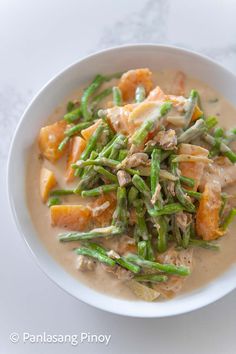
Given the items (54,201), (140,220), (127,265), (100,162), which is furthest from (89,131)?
(127,265)

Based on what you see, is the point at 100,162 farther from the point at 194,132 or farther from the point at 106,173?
the point at 194,132

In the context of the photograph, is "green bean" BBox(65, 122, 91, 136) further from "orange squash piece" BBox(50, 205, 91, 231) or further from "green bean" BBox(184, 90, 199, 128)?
"green bean" BBox(184, 90, 199, 128)

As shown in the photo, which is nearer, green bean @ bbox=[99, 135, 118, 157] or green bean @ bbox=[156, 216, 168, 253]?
green bean @ bbox=[156, 216, 168, 253]

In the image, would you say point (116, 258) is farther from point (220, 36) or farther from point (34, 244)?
point (220, 36)

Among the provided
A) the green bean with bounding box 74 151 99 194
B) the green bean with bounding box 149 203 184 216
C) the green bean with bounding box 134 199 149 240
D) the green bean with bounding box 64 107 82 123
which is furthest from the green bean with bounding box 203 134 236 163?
the green bean with bounding box 64 107 82 123

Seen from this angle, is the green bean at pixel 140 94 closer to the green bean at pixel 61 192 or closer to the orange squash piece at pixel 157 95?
the orange squash piece at pixel 157 95

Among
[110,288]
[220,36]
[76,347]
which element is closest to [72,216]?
[110,288]

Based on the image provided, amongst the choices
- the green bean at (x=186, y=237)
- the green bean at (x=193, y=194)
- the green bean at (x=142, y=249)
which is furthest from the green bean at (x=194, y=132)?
the green bean at (x=142, y=249)
